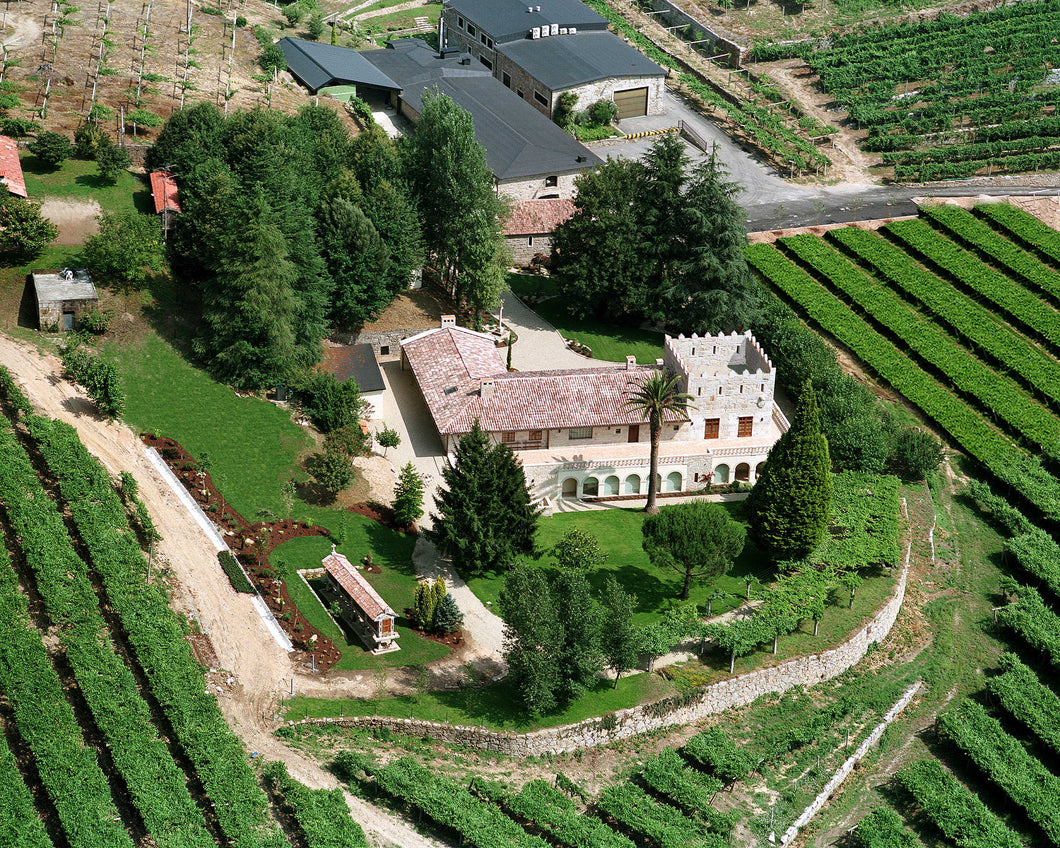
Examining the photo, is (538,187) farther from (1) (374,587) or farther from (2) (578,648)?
(2) (578,648)

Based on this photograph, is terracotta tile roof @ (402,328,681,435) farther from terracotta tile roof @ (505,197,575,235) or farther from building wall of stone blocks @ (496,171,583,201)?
building wall of stone blocks @ (496,171,583,201)

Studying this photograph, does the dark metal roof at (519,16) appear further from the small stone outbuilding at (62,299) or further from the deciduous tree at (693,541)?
the deciduous tree at (693,541)

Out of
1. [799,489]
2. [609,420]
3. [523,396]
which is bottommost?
[799,489]

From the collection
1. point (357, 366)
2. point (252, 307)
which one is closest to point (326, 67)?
point (357, 366)

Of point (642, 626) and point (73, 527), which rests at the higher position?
point (73, 527)

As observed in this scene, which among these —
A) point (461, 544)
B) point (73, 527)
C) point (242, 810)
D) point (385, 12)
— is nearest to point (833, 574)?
point (461, 544)

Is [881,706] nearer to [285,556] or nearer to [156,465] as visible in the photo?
[285,556]

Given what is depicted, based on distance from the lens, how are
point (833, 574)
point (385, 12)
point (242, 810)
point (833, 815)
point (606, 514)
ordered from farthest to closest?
point (385, 12)
point (606, 514)
point (833, 574)
point (833, 815)
point (242, 810)

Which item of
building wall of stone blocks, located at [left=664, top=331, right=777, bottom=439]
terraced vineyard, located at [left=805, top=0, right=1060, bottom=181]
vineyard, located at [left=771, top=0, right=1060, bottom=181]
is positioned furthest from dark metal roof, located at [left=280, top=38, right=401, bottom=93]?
building wall of stone blocks, located at [left=664, top=331, right=777, bottom=439]
